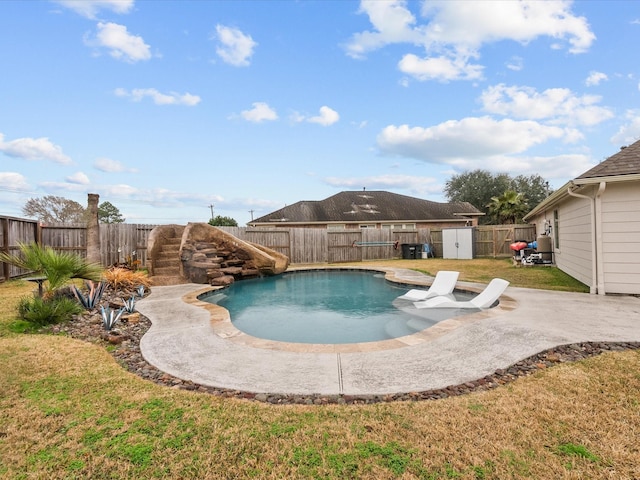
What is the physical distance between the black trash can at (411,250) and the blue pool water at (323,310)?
7.12 metres

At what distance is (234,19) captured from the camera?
31.4 ft

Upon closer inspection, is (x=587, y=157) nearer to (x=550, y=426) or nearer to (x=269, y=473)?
(x=550, y=426)

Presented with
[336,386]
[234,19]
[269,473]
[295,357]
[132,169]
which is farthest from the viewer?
[132,169]

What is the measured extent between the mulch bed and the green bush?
15cm

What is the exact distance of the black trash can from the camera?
60.8ft

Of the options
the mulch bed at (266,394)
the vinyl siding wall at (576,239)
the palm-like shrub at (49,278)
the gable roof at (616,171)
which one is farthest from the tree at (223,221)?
the gable roof at (616,171)

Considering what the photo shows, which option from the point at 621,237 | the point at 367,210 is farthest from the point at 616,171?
the point at 367,210

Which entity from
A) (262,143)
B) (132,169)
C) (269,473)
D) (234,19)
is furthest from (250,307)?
(132,169)

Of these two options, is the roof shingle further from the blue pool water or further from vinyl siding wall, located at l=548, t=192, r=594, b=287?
the blue pool water

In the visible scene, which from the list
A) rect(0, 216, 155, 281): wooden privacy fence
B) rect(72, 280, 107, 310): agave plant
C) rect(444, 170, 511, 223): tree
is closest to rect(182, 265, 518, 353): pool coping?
rect(72, 280, 107, 310): agave plant

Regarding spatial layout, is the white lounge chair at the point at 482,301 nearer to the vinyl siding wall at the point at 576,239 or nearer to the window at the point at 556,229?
the vinyl siding wall at the point at 576,239

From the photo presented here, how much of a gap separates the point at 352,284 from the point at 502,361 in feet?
25.2

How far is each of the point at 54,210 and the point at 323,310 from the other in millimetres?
33432

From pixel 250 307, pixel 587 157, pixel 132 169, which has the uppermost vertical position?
pixel 587 157
